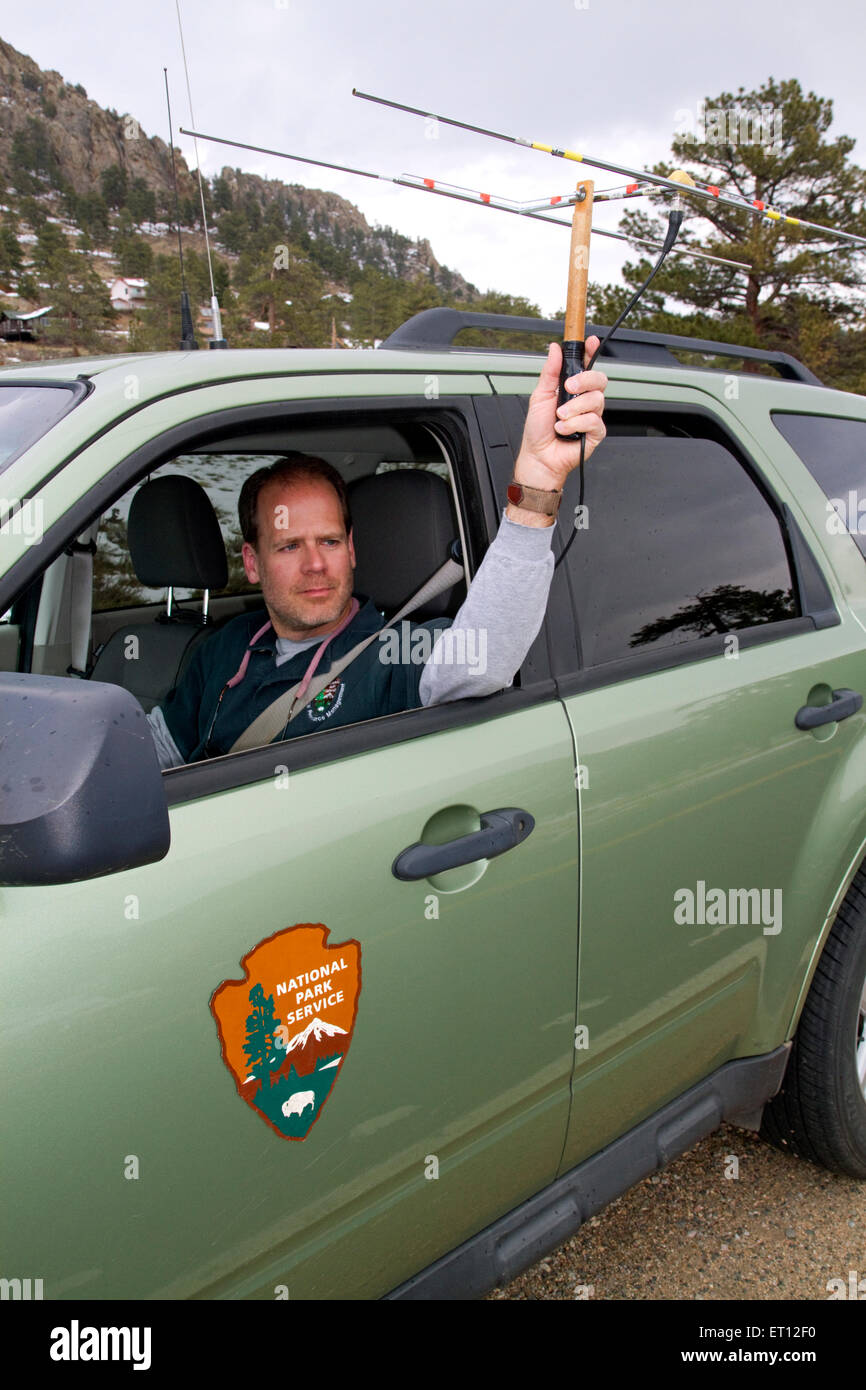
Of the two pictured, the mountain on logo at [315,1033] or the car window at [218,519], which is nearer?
the mountain on logo at [315,1033]

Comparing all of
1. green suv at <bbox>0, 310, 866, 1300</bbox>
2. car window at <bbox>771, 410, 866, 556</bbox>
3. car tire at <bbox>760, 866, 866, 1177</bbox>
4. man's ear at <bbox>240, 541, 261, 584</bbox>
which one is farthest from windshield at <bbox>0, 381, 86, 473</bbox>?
car tire at <bbox>760, 866, 866, 1177</bbox>

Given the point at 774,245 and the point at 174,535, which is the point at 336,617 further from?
the point at 774,245

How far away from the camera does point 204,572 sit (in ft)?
7.17

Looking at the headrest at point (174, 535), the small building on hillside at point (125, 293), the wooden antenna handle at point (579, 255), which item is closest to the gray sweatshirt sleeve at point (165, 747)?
the headrest at point (174, 535)

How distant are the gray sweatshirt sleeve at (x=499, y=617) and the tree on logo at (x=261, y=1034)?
589mm

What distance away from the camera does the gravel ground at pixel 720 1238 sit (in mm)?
2176

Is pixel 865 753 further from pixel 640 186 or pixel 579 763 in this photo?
pixel 640 186

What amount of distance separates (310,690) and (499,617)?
41cm

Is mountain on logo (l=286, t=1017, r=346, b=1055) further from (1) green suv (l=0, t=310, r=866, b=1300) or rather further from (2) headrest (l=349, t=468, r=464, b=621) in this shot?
(2) headrest (l=349, t=468, r=464, b=621)

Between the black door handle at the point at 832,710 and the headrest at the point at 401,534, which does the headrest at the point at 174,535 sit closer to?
the headrest at the point at 401,534

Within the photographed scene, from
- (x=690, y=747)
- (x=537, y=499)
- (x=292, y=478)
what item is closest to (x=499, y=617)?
(x=537, y=499)

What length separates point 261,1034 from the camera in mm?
1229

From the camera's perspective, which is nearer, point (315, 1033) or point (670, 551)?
point (315, 1033)
